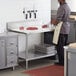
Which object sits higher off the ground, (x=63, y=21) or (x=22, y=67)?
(x=63, y=21)

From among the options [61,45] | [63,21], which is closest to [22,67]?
[61,45]

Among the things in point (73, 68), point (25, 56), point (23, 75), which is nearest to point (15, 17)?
point (25, 56)

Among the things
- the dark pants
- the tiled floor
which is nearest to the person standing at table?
the dark pants

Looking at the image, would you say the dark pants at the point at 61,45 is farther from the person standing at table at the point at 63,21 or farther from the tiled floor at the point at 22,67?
the tiled floor at the point at 22,67

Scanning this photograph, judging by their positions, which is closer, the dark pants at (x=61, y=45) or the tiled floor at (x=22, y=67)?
the tiled floor at (x=22, y=67)

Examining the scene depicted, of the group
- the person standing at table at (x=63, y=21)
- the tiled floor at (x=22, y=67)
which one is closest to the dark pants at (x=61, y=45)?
the person standing at table at (x=63, y=21)

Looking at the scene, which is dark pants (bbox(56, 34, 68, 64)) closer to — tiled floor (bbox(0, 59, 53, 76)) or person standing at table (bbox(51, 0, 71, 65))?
person standing at table (bbox(51, 0, 71, 65))

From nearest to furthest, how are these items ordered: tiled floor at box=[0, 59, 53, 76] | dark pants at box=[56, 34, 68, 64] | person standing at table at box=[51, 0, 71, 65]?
tiled floor at box=[0, 59, 53, 76], person standing at table at box=[51, 0, 71, 65], dark pants at box=[56, 34, 68, 64]

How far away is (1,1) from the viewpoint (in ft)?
17.7

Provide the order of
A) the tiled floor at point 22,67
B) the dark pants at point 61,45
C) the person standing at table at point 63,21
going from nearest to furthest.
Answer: the tiled floor at point 22,67
the person standing at table at point 63,21
the dark pants at point 61,45

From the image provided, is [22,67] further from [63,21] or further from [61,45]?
[63,21]

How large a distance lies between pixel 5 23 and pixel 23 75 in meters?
1.34

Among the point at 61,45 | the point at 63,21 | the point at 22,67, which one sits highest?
the point at 63,21

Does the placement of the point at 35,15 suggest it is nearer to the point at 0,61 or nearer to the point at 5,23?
the point at 5,23
